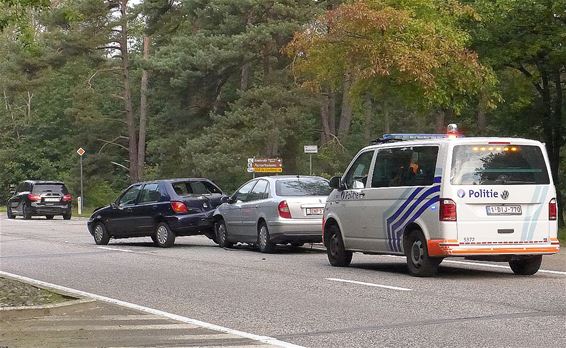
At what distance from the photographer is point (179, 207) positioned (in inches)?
915

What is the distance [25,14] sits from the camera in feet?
48.9

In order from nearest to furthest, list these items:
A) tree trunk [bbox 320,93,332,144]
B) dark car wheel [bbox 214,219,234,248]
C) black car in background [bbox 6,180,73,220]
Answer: dark car wheel [bbox 214,219,234,248] < black car in background [bbox 6,180,73,220] < tree trunk [bbox 320,93,332,144]

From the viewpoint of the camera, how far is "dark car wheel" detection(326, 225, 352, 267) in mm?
16984

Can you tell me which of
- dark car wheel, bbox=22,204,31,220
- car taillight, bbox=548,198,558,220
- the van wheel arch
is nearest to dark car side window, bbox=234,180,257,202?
the van wheel arch

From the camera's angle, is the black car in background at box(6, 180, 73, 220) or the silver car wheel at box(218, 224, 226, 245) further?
the black car in background at box(6, 180, 73, 220)

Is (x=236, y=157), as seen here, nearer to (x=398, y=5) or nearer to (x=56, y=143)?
(x=398, y=5)

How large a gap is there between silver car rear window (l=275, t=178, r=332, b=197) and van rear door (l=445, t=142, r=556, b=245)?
6.47 meters

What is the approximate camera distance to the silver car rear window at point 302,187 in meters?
20.5

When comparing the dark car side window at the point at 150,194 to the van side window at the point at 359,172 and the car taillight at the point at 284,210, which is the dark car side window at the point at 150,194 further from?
the van side window at the point at 359,172

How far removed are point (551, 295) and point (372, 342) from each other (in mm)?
4206

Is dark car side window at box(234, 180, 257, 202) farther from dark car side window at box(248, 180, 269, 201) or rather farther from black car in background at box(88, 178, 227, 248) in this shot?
black car in background at box(88, 178, 227, 248)

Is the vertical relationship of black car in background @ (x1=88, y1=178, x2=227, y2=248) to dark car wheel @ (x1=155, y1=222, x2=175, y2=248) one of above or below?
above

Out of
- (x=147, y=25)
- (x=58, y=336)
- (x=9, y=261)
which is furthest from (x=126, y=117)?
(x=58, y=336)

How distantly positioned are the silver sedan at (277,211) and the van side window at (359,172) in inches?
133
